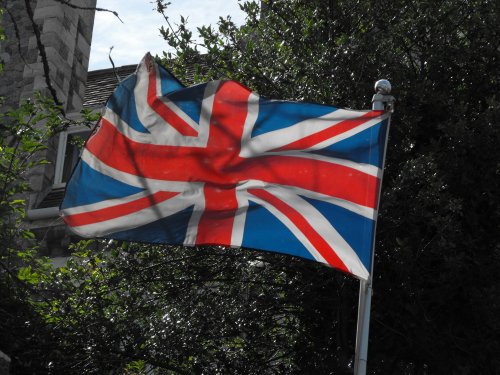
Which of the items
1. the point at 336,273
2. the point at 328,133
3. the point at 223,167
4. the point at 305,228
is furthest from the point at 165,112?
the point at 336,273

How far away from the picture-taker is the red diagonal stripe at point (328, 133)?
7.68m

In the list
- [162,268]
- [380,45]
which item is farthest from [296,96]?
[162,268]

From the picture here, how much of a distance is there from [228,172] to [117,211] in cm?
77

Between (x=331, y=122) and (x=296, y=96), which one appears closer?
(x=331, y=122)

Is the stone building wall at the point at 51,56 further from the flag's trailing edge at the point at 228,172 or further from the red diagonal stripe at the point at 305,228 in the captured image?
the red diagonal stripe at the point at 305,228

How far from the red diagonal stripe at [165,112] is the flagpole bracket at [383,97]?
1233 mm

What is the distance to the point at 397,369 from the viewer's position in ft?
31.9

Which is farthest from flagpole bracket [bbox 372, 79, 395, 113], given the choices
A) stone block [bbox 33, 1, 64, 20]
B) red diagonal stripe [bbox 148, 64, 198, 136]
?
stone block [bbox 33, 1, 64, 20]

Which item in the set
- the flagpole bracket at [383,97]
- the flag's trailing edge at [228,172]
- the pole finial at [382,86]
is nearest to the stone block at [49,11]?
the flag's trailing edge at [228,172]

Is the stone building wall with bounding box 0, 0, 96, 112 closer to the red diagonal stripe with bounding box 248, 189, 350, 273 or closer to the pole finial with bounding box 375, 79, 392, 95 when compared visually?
the red diagonal stripe with bounding box 248, 189, 350, 273

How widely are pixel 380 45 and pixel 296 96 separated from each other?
888 mm

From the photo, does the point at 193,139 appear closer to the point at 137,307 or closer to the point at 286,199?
the point at 286,199

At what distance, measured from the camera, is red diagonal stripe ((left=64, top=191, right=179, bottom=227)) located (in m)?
7.70

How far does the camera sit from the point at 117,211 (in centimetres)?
773
